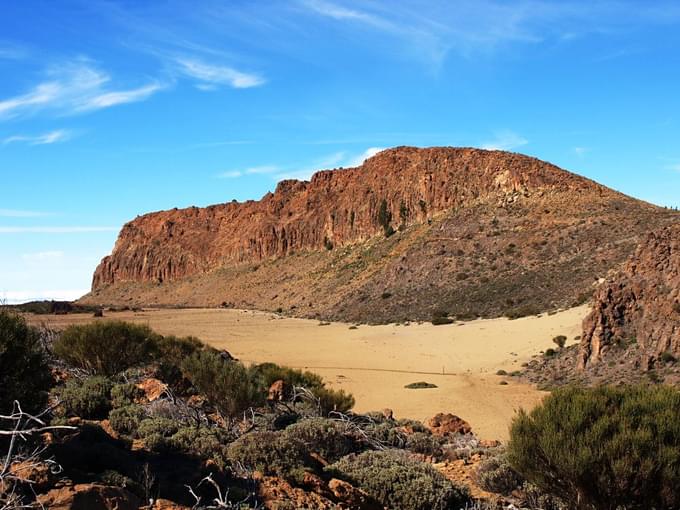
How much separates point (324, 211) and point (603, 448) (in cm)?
8831

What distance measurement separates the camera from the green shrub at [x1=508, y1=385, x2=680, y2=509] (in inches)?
262

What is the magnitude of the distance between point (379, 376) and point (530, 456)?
1962 centimetres

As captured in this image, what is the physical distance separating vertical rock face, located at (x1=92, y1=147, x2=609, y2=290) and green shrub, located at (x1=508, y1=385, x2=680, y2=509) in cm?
5933

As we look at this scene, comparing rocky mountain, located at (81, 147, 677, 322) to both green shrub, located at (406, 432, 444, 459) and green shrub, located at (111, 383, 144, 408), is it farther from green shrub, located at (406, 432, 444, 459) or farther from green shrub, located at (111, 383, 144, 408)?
green shrub, located at (111, 383, 144, 408)

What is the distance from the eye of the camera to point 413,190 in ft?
253

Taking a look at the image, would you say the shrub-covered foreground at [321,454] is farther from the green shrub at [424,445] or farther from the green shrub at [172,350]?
the green shrub at [172,350]

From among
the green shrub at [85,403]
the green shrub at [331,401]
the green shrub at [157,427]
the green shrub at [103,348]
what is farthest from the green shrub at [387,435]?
the green shrub at [103,348]

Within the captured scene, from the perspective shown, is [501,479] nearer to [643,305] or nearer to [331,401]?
[331,401]

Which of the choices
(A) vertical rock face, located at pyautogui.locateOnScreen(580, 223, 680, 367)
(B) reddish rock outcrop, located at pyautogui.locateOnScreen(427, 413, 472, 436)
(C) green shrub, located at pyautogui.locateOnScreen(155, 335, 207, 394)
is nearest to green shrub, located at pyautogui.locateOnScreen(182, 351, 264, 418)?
(C) green shrub, located at pyautogui.locateOnScreen(155, 335, 207, 394)

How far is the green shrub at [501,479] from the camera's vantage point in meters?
8.73

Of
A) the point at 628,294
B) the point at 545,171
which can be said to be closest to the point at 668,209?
the point at 545,171

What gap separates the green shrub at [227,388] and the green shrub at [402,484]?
12.9 ft

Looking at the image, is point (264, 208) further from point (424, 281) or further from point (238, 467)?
point (238, 467)

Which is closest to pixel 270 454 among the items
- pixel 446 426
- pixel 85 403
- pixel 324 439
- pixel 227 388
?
pixel 324 439
